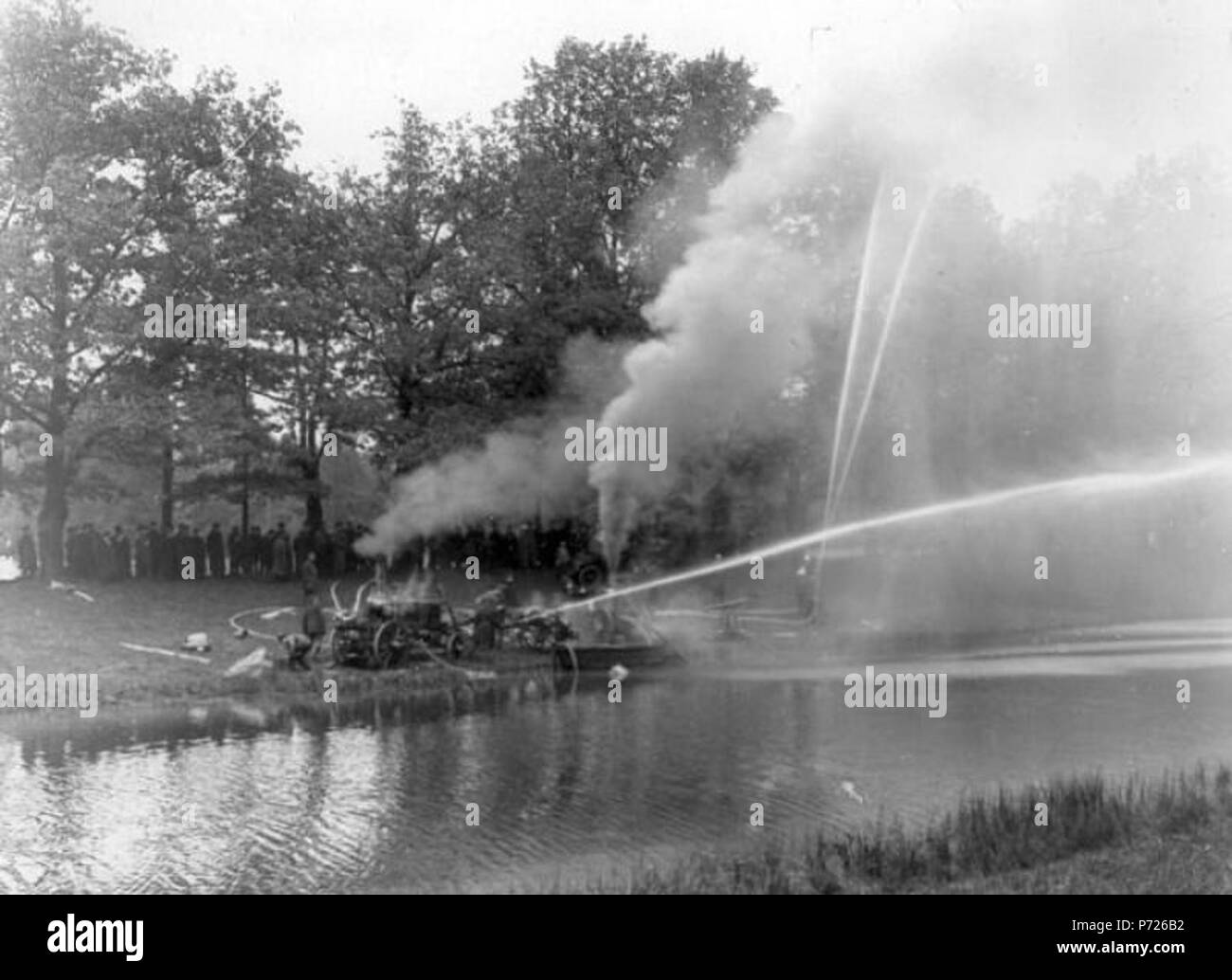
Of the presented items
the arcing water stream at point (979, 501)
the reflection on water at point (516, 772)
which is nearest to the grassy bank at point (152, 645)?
the reflection on water at point (516, 772)

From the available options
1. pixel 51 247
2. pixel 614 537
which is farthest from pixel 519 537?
pixel 51 247

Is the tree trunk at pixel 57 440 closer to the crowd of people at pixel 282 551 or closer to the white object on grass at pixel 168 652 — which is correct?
the crowd of people at pixel 282 551

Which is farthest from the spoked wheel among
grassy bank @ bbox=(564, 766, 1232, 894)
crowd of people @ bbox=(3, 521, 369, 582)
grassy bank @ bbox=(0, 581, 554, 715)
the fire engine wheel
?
grassy bank @ bbox=(564, 766, 1232, 894)

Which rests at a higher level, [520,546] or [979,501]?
[979,501]

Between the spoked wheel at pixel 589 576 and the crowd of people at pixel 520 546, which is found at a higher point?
the crowd of people at pixel 520 546

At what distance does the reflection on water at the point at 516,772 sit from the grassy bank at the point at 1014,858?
174cm

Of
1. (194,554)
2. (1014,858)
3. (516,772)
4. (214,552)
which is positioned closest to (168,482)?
(214,552)

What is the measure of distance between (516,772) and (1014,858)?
8296 millimetres

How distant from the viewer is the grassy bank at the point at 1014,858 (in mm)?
11859

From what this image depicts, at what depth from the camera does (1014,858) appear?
43.3 feet

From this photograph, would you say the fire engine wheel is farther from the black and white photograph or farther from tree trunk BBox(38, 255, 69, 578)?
tree trunk BBox(38, 255, 69, 578)

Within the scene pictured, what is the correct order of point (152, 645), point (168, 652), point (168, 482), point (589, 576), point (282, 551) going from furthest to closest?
1. point (168, 482)
2. point (282, 551)
3. point (589, 576)
4. point (152, 645)
5. point (168, 652)

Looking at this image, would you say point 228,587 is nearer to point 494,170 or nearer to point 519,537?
point 519,537

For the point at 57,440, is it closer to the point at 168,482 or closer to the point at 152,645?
the point at 152,645
